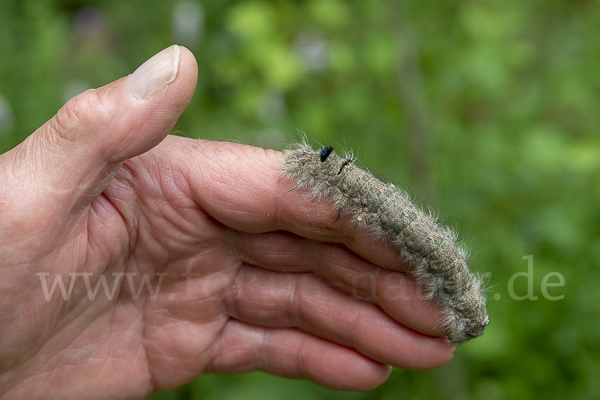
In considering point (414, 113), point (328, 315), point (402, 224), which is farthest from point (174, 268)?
point (414, 113)

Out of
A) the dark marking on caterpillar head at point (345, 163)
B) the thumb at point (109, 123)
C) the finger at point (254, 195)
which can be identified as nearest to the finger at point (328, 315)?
the finger at point (254, 195)

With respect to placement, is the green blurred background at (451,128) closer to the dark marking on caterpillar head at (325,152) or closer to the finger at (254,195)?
the dark marking on caterpillar head at (325,152)

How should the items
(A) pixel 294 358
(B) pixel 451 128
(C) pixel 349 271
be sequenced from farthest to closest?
(B) pixel 451 128 → (A) pixel 294 358 → (C) pixel 349 271

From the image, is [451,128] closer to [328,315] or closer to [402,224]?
[402,224]

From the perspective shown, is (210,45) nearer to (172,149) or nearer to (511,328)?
(172,149)

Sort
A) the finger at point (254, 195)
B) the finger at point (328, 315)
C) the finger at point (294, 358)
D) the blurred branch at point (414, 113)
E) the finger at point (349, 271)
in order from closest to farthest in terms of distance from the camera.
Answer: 1. the finger at point (254, 195)
2. the finger at point (349, 271)
3. the finger at point (328, 315)
4. the finger at point (294, 358)
5. the blurred branch at point (414, 113)
